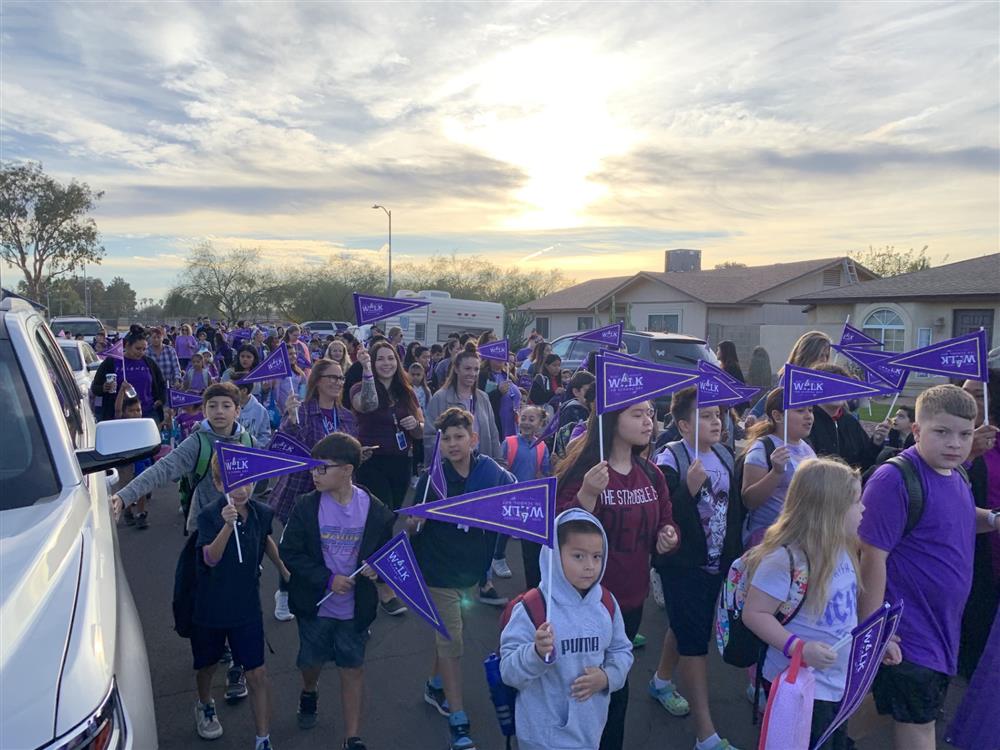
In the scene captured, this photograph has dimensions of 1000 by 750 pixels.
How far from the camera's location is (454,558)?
12.7 ft

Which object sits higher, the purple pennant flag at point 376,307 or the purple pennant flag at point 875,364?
the purple pennant flag at point 376,307

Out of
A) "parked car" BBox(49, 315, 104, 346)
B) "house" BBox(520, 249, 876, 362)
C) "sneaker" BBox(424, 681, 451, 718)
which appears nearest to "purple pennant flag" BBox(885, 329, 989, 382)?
"sneaker" BBox(424, 681, 451, 718)

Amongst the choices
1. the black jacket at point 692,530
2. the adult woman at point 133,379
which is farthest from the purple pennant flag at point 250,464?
the adult woman at point 133,379

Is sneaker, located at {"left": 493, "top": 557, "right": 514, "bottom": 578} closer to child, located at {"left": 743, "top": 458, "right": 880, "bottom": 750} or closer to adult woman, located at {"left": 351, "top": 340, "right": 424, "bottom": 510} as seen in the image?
adult woman, located at {"left": 351, "top": 340, "right": 424, "bottom": 510}

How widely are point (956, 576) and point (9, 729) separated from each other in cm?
349

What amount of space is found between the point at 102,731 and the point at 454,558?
7.54 ft

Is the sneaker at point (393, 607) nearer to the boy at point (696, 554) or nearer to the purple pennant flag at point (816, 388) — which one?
the boy at point (696, 554)

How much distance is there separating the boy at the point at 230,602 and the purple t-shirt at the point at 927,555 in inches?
116

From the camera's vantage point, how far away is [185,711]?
4.01 meters

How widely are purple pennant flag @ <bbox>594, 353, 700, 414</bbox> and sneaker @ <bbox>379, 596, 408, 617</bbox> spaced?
2.75 m

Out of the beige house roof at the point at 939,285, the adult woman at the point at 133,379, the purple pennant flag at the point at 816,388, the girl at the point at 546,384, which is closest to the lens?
the purple pennant flag at the point at 816,388

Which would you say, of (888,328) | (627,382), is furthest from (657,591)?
(888,328)

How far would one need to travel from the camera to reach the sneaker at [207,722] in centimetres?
373

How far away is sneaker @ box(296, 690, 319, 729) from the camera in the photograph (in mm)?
3877
